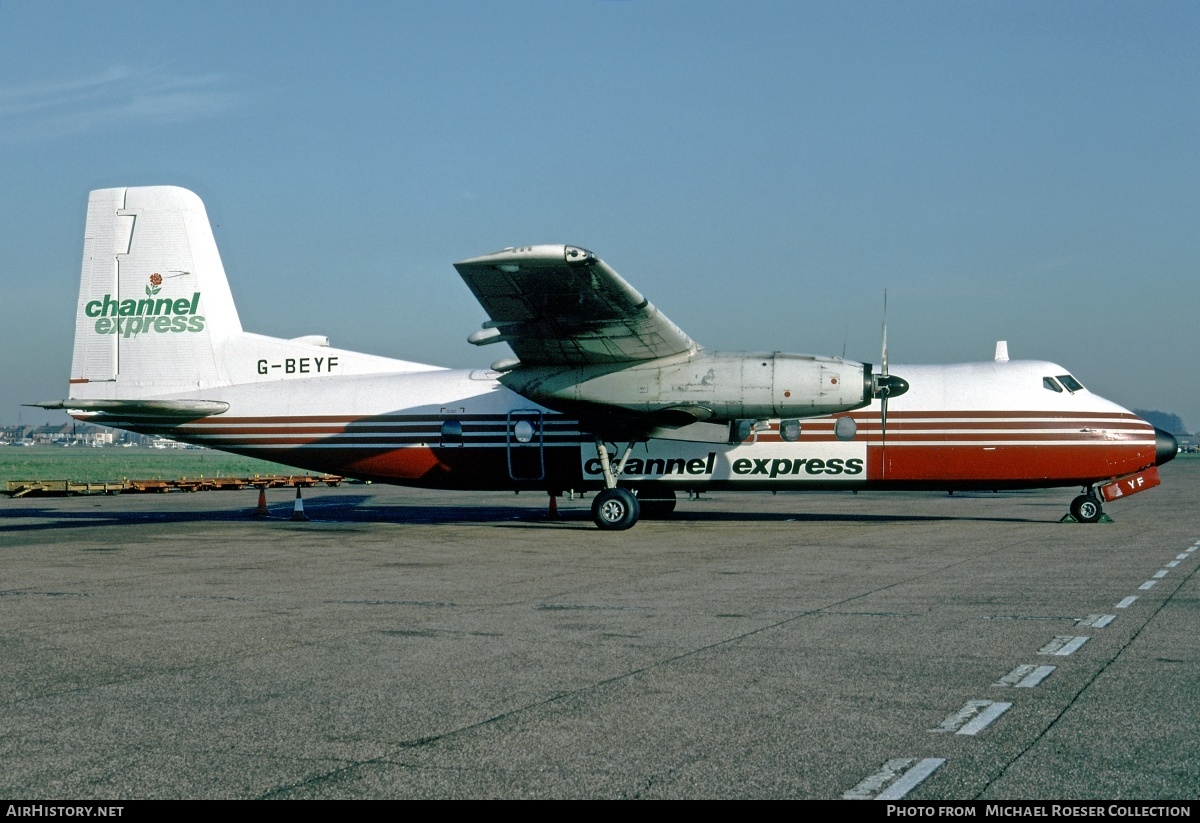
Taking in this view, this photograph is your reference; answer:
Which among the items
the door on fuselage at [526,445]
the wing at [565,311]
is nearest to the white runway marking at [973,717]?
the wing at [565,311]

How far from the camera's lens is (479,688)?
7723 mm

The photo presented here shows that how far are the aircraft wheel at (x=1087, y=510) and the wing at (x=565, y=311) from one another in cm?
943

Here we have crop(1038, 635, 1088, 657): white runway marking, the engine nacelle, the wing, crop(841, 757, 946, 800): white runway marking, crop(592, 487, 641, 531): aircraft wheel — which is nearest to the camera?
crop(841, 757, 946, 800): white runway marking

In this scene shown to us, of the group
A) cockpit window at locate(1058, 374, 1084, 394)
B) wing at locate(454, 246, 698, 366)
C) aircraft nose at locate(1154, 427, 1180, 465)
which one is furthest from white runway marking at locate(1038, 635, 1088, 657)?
aircraft nose at locate(1154, 427, 1180, 465)

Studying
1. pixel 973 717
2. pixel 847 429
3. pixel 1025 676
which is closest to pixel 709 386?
pixel 847 429

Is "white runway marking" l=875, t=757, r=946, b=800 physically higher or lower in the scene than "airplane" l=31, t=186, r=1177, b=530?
lower

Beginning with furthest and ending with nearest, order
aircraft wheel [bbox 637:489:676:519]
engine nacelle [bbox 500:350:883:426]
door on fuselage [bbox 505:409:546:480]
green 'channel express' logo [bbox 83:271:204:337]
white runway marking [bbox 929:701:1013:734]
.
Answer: aircraft wheel [bbox 637:489:676:519]
green 'channel express' logo [bbox 83:271:204:337]
door on fuselage [bbox 505:409:546:480]
engine nacelle [bbox 500:350:883:426]
white runway marking [bbox 929:701:1013:734]

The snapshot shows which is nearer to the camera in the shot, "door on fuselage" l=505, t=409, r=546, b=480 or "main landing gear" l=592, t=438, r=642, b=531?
"main landing gear" l=592, t=438, r=642, b=531

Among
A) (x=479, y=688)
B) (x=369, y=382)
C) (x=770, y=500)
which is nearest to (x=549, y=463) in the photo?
(x=369, y=382)

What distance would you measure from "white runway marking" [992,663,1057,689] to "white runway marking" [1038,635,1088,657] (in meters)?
0.62

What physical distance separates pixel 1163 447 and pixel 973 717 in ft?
65.9

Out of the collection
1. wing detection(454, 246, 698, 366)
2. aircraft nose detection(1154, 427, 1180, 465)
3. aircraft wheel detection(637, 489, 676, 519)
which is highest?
wing detection(454, 246, 698, 366)

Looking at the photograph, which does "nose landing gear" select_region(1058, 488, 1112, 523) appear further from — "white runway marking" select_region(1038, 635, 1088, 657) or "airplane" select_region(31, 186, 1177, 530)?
"white runway marking" select_region(1038, 635, 1088, 657)

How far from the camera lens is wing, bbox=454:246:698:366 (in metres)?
18.3
